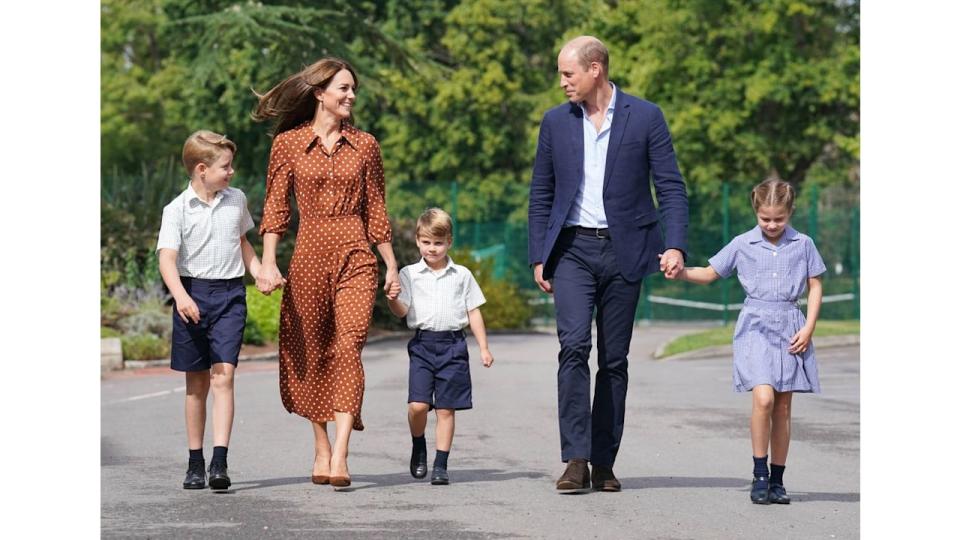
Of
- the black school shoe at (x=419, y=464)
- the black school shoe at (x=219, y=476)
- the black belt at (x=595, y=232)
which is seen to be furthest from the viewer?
the black school shoe at (x=419, y=464)

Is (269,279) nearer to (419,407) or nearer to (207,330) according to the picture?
(207,330)

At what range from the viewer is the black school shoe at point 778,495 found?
27.7ft

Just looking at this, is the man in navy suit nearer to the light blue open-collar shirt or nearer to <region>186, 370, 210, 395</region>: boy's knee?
the light blue open-collar shirt

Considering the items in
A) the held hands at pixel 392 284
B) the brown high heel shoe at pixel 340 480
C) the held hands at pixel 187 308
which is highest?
the held hands at pixel 392 284


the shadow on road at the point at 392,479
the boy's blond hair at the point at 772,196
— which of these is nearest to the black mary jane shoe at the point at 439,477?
the shadow on road at the point at 392,479

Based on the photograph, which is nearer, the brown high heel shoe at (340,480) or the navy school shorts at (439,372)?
the brown high heel shoe at (340,480)

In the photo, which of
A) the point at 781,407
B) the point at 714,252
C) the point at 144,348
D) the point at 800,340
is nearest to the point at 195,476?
the point at 781,407

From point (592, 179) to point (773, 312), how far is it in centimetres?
107

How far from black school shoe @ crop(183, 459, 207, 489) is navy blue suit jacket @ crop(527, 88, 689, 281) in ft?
Result: 6.25

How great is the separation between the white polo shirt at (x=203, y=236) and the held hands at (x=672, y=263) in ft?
6.66

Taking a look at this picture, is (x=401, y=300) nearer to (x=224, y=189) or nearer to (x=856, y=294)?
(x=224, y=189)

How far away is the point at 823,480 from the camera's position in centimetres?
956

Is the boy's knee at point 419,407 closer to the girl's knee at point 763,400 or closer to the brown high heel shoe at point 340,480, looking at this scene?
the brown high heel shoe at point 340,480

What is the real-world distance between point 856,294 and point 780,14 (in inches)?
325
